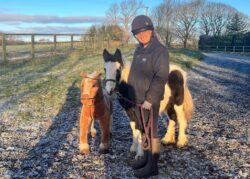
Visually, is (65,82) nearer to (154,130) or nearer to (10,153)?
(10,153)

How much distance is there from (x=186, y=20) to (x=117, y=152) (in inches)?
2950

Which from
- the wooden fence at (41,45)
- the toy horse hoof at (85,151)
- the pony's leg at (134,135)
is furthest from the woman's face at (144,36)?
the wooden fence at (41,45)

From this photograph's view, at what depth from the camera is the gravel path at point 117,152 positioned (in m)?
5.14

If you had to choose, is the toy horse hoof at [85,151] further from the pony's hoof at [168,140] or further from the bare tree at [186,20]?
the bare tree at [186,20]

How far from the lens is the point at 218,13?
82812mm

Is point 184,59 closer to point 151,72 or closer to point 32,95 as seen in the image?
point 32,95

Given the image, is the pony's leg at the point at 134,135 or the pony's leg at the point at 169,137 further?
the pony's leg at the point at 169,137

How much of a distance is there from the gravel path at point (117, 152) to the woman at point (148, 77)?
0.28 m

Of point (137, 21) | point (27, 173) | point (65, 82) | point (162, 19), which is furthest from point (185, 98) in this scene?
point (162, 19)

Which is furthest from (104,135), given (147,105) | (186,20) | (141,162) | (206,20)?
(206,20)

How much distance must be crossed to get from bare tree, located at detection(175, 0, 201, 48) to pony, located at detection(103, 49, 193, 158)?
69.2m

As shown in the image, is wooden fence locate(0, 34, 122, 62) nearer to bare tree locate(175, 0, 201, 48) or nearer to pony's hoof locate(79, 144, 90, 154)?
pony's hoof locate(79, 144, 90, 154)

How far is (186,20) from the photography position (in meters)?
77.9

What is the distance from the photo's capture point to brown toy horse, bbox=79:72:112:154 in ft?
17.8
